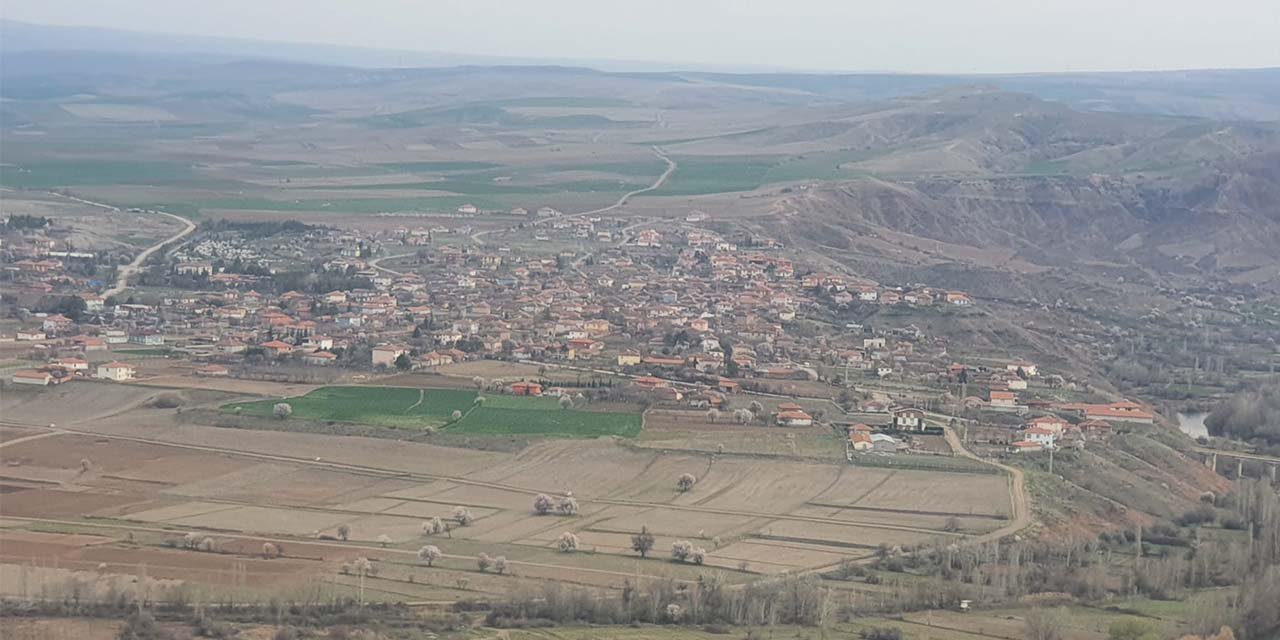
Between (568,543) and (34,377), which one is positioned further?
(34,377)

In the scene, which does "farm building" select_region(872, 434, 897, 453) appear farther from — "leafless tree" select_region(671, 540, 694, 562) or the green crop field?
"leafless tree" select_region(671, 540, 694, 562)

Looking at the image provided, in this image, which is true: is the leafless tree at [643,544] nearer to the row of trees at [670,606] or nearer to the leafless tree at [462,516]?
the row of trees at [670,606]

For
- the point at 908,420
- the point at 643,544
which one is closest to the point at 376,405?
the point at 908,420

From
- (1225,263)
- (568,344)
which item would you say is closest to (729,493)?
(568,344)

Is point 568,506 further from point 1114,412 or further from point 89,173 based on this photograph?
point 89,173

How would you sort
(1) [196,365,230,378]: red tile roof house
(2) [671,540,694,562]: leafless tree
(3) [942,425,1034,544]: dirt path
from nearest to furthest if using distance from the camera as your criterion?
1. (2) [671,540,694,562]: leafless tree
2. (3) [942,425,1034,544]: dirt path
3. (1) [196,365,230,378]: red tile roof house

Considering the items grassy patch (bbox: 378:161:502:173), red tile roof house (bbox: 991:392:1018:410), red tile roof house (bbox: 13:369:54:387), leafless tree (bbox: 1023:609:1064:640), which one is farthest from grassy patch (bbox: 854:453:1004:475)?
grassy patch (bbox: 378:161:502:173)
